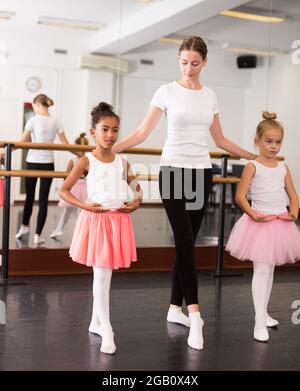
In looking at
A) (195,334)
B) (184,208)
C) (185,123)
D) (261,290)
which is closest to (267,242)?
(261,290)

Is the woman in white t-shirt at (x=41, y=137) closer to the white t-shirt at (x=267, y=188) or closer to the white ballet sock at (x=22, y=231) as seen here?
the white ballet sock at (x=22, y=231)

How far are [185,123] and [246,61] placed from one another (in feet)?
13.9

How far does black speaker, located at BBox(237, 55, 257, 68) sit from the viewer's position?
635 centimetres

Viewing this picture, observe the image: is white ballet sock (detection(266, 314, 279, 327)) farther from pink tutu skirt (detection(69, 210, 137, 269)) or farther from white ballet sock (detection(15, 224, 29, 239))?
white ballet sock (detection(15, 224, 29, 239))

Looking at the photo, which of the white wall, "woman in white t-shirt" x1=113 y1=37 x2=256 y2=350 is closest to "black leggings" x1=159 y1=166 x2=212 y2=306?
"woman in white t-shirt" x1=113 y1=37 x2=256 y2=350

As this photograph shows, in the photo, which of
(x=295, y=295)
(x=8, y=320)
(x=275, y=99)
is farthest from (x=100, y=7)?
(x=8, y=320)

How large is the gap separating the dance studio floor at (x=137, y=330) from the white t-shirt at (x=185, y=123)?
80 cm

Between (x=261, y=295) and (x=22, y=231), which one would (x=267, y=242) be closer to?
(x=261, y=295)

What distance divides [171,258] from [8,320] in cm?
185

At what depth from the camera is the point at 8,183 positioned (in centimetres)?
374

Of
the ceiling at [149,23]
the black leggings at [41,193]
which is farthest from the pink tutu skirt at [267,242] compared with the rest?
the ceiling at [149,23]

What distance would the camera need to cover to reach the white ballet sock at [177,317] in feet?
9.08

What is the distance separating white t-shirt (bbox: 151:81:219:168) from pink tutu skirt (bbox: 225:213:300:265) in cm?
42
